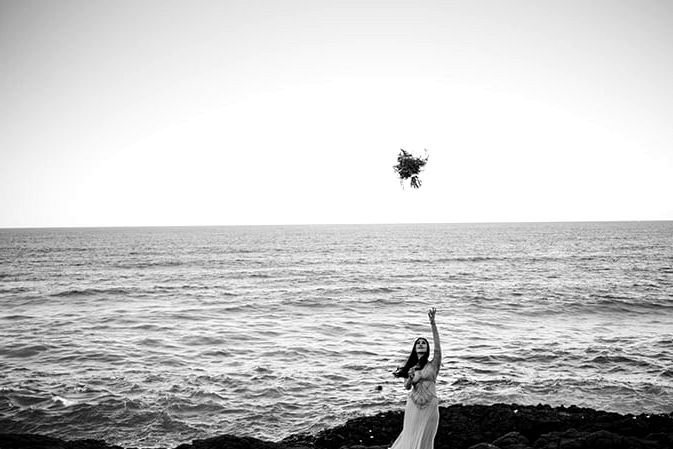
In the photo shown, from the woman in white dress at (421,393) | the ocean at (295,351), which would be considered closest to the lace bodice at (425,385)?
the woman in white dress at (421,393)

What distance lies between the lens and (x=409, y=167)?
35.5 ft

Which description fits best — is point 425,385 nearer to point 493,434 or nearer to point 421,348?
point 421,348

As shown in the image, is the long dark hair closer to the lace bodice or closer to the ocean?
the lace bodice

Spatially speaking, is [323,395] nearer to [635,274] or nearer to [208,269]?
[635,274]

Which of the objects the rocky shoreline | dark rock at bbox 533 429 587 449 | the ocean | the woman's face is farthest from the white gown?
the ocean

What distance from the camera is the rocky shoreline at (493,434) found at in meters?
9.09

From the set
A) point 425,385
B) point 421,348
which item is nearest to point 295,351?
point 425,385

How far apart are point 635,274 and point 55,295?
54101 mm

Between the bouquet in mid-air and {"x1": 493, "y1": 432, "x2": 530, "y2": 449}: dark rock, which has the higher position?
the bouquet in mid-air

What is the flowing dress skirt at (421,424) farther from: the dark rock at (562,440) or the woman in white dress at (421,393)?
the dark rock at (562,440)

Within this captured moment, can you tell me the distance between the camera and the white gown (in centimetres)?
774

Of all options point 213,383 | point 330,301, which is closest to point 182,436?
Answer: point 213,383

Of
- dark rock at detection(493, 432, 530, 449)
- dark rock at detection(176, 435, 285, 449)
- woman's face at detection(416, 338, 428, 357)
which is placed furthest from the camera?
dark rock at detection(493, 432, 530, 449)

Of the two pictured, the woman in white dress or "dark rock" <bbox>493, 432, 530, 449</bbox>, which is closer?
the woman in white dress
